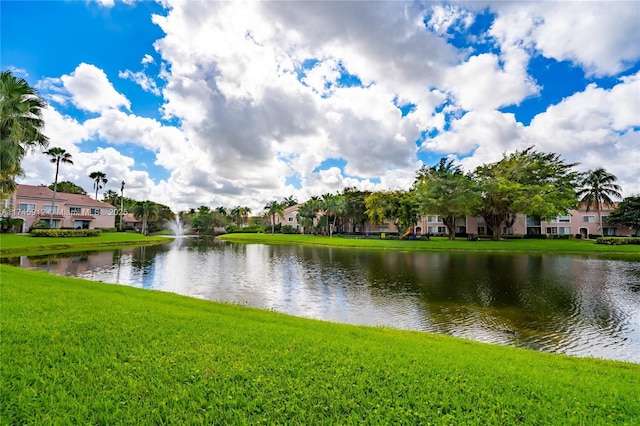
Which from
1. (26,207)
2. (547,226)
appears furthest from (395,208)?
(26,207)

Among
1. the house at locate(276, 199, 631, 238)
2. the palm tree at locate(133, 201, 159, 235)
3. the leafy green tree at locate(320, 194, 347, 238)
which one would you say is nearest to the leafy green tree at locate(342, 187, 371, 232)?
the leafy green tree at locate(320, 194, 347, 238)

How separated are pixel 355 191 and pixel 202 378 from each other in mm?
72604

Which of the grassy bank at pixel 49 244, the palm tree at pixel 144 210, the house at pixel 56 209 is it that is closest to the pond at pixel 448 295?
the grassy bank at pixel 49 244

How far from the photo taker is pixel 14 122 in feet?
Result: 67.1

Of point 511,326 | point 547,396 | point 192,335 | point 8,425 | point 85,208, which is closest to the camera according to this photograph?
point 8,425

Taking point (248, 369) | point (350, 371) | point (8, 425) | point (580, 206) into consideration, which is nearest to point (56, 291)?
point (8, 425)

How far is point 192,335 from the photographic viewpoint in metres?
5.79

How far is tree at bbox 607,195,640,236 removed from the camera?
55.6 m

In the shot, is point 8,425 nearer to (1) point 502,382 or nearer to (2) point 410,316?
(1) point 502,382

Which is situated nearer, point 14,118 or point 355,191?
point 14,118

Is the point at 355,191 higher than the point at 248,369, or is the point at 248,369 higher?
the point at 355,191

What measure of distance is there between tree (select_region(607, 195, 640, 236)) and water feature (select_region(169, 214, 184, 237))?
334 feet

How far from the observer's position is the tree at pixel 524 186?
43781mm

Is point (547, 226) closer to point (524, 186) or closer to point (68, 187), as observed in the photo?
point (524, 186)
